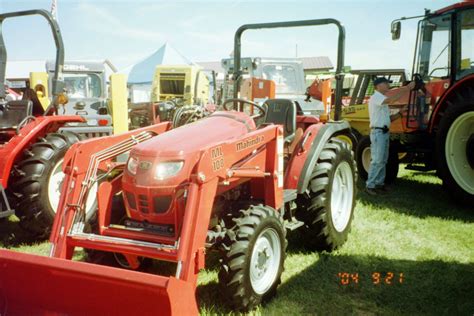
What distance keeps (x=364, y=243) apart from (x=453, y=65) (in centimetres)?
313

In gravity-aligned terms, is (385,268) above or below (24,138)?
below

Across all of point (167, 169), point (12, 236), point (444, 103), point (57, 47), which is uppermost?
point (57, 47)

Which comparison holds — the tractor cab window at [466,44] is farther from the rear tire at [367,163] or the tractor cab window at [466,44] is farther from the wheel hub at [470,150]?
the rear tire at [367,163]

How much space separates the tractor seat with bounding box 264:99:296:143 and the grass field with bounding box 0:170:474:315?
1072mm

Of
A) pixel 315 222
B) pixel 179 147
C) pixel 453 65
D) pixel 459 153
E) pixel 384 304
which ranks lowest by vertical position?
pixel 384 304

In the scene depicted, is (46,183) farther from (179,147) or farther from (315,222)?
(315,222)

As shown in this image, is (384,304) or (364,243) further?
(364,243)

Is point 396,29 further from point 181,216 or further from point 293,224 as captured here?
point 181,216

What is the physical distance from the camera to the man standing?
615 cm

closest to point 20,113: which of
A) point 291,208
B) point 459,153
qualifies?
point 291,208

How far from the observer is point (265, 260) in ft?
9.62

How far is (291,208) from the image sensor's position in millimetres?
3645
